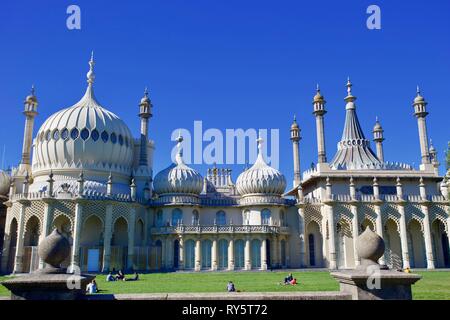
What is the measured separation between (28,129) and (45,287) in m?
43.0

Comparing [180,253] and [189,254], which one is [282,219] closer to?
[189,254]

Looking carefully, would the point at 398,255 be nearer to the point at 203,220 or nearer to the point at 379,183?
the point at 379,183

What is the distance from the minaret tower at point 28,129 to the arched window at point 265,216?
2576 cm

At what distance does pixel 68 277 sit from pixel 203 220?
115ft

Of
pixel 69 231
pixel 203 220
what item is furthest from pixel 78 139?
pixel 203 220

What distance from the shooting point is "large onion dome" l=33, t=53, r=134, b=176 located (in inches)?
1613

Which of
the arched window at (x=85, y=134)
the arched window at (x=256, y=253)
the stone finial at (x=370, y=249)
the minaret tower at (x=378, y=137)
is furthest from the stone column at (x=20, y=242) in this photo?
the minaret tower at (x=378, y=137)

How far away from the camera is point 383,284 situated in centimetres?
834

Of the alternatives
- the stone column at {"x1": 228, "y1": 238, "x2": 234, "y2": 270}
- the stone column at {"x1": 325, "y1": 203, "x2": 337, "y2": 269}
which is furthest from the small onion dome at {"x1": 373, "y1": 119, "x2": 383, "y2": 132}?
the stone column at {"x1": 228, "y1": 238, "x2": 234, "y2": 270}

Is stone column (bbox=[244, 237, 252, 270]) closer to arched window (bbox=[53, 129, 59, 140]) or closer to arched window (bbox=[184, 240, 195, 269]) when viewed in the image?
arched window (bbox=[184, 240, 195, 269])

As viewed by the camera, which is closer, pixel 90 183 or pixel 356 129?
pixel 90 183

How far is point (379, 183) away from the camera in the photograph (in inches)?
1697
